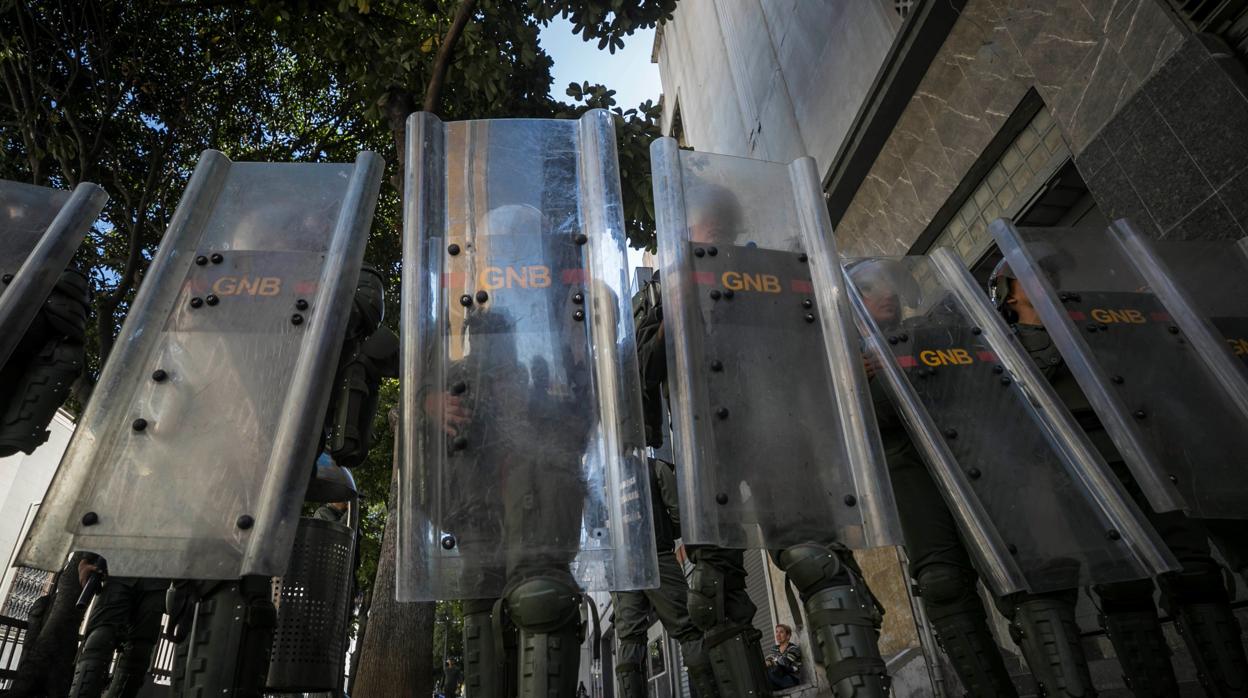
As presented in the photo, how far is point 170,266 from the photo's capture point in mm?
2533

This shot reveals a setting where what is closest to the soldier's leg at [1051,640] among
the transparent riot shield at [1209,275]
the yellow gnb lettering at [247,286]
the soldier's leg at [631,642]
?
the transparent riot shield at [1209,275]

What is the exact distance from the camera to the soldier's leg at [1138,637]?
255 cm

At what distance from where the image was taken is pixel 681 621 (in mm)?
3580

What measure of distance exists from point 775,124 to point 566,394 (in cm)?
863

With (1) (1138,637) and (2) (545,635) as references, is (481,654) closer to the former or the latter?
(2) (545,635)

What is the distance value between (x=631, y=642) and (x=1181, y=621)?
2.84 m

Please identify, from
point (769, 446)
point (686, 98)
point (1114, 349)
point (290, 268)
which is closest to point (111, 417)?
point (290, 268)

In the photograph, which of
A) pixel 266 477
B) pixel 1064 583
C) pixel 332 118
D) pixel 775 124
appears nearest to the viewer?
pixel 266 477

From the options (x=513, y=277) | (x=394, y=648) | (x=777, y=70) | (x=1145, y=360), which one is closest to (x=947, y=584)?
(x=1145, y=360)

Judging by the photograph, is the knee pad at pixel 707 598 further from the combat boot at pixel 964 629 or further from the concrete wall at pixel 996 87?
the concrete wall at pixel 996 87

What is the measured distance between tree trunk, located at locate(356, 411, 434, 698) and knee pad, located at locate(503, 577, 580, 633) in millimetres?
2327

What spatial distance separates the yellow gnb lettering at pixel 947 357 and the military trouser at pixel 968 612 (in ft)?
1.34

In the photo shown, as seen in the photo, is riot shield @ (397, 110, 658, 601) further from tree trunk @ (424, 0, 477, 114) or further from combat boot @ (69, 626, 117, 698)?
tree trunk @ (424, 0, 477, 114)

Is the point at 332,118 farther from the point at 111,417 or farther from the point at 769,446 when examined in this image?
the point at 769,446
